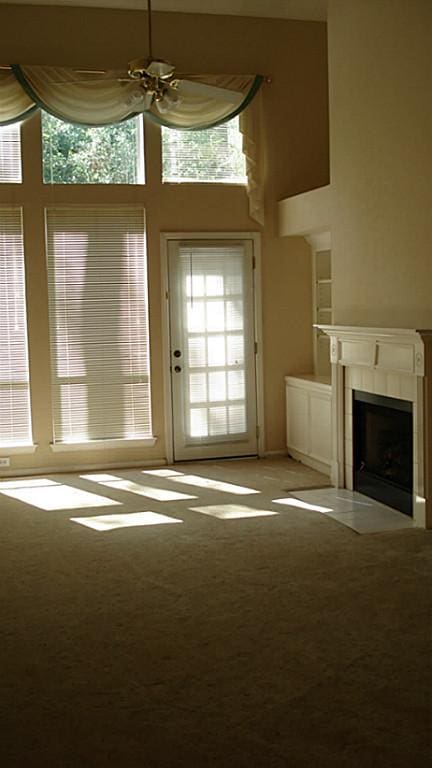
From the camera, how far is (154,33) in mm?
7773

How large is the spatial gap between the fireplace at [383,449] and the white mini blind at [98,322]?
2.23 meters

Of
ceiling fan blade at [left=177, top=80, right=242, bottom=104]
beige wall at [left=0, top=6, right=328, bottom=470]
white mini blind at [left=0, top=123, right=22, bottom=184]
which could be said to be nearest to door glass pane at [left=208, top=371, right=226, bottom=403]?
beige wall at [left=0, top=6, right=328, bottom=470]

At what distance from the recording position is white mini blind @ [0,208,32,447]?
768 centimetres

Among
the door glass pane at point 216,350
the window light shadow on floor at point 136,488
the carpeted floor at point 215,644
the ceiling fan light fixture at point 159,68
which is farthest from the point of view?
the door glass pane at point 216,350

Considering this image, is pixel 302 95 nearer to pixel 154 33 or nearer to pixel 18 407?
pixel 154 33

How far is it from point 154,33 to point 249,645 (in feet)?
19.3

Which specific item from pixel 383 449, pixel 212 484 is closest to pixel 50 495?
pixel 212 484

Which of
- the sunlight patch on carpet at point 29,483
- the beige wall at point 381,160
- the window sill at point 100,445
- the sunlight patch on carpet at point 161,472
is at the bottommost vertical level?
the sunlight patch on carpet at point 29,483

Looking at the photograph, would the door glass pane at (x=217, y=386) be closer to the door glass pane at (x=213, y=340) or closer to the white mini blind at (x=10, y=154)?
the door glass pane at (x=213, y=340)

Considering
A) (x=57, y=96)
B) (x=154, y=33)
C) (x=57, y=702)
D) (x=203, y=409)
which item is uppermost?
(x=154, y=33)

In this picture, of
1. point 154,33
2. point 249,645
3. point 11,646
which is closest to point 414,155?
point 154,33

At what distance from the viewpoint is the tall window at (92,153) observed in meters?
7.70

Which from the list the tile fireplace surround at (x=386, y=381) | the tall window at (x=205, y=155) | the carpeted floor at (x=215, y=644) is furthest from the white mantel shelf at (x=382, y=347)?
the tall window at (x=205, y=155)

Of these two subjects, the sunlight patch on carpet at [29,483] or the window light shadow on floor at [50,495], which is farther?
the sunlight patch on carpet at [29,483]
